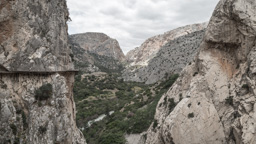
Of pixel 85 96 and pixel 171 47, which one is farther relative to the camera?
pixel 171 47

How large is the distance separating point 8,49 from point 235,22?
60.7 ft

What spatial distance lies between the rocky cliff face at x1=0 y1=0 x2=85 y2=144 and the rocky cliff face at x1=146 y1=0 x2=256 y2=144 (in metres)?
9.83

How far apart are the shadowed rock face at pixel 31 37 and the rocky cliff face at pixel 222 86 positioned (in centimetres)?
1192

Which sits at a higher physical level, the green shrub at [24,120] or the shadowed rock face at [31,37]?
the shadowed rock face at [31,37]

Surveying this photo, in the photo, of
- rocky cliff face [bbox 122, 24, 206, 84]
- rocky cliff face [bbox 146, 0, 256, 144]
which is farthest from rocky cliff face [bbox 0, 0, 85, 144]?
rocky cliff face [bbox 122, 24, 206, 84]

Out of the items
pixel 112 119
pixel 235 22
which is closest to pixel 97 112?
pixel 112 119

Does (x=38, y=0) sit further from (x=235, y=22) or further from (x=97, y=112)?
(x=97, y=112)

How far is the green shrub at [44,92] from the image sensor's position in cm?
1856

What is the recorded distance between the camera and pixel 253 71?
16359 millimetres

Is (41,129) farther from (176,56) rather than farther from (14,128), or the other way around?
(176,56)

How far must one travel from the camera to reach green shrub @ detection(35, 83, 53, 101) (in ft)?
60.9

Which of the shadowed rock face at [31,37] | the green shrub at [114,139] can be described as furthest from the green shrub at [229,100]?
the green shrub at [114,139]

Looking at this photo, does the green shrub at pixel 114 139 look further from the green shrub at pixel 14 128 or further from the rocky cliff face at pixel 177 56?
the rocky cliff face at pixel 177 56

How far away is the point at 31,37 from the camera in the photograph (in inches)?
748
